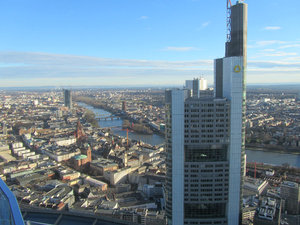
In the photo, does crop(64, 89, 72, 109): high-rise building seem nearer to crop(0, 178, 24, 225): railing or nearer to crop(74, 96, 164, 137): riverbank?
crop(74, 96, 164, 137): riverbank

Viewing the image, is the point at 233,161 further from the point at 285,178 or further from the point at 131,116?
the point at 131,116

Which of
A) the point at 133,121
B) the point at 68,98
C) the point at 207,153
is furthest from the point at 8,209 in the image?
the point at 68,98

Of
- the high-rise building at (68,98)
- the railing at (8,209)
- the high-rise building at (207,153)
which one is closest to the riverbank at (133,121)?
the high-rise building at (68,98)

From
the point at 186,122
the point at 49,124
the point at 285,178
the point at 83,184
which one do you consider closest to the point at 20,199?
the point at 83,184

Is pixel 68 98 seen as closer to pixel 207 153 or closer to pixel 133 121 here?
pixel 133 121

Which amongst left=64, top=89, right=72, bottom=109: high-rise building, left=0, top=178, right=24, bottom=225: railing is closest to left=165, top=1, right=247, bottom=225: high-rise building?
left=0, top=178, right=24, bottom=225: railing

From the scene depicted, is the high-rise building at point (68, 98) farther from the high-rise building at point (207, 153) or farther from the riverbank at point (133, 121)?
the high-rise building at point (207, 153)

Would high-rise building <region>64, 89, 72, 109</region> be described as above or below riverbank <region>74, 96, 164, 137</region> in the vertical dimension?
above

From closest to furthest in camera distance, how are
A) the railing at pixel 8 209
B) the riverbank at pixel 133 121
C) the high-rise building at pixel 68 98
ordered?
the railing at pixel 8 209
the riverbank at pixel 133 121
the high-rise building at pixel 68 98
